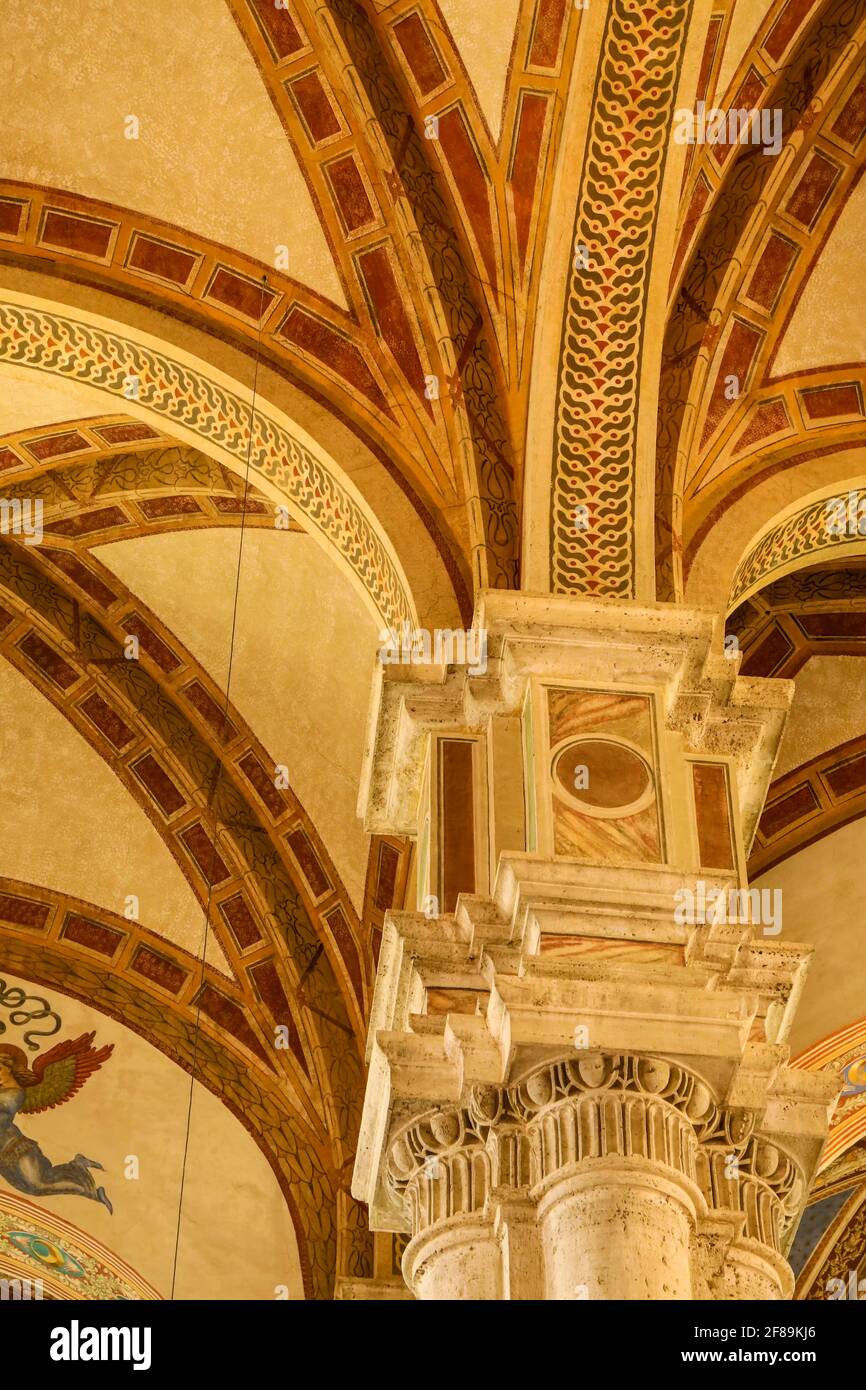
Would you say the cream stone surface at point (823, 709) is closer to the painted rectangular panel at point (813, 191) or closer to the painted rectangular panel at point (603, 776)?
the painted rectangular panel at point (813, 191)

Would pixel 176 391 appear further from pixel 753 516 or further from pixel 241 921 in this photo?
pixel 241 921

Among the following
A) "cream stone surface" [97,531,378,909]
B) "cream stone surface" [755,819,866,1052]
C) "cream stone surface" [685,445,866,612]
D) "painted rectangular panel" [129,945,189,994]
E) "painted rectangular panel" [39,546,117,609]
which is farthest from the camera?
"painted rectangular panel" [129,945,189,994]

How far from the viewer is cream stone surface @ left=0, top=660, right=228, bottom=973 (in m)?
10.7

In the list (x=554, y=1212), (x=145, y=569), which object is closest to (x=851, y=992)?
(x=145, y=569)

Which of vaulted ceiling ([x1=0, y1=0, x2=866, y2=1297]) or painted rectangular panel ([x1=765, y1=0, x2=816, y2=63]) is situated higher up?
painted rectangular panel ([x1=765, y1=0, x2=816, y2=63])

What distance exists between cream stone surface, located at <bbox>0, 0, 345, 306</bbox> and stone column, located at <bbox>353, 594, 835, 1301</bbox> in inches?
79.2

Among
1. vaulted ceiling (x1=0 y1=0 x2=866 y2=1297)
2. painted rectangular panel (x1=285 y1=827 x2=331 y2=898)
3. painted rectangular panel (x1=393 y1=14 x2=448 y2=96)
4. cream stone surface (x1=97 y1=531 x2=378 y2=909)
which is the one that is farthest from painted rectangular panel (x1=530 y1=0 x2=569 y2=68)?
painted rectangular panel (x1=285 y1=827 x2=331 y2=898)

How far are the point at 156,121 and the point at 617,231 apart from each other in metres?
1.76

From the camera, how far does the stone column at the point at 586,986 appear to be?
5.99 metres

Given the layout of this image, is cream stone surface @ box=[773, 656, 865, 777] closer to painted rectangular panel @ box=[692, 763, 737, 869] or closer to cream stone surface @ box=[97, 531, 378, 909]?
cream stone surface @ box=[97, 531, 378, 909]

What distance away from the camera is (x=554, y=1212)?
19.4 feet

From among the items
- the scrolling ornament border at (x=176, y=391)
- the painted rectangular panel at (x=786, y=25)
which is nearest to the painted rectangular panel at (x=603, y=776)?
the scrolling ornament border at (x=176, y=391)

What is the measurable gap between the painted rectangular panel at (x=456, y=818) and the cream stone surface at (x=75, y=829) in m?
3.75

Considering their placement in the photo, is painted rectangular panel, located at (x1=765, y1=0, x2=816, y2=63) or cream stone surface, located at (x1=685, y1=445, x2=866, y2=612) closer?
cream stone surface, located at (x1=685, y1=445, x2=866, y2=612)
